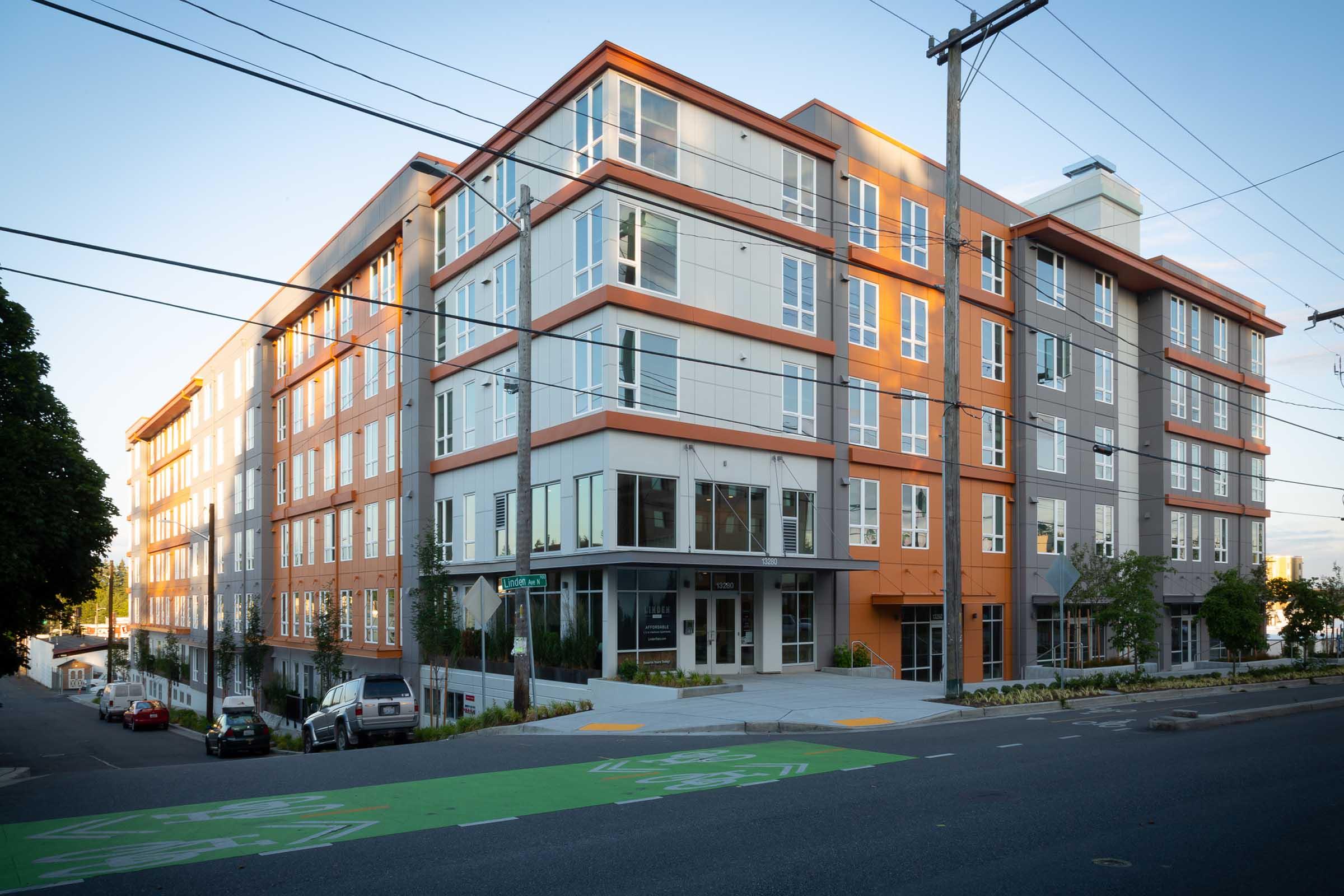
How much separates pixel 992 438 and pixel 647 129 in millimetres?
18540

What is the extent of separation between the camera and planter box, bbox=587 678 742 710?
22516 millimetres

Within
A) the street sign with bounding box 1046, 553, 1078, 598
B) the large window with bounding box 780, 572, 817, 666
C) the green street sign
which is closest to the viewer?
the green street sign

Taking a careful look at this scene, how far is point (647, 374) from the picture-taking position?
1056 inches

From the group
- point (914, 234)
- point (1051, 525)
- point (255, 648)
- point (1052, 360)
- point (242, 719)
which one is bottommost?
point (242, 719)

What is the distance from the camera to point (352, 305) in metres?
43.8

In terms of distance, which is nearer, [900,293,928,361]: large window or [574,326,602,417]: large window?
[574,326,602,417]: large window

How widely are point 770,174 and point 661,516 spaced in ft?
36.3

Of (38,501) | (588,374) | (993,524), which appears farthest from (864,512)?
(38,501)

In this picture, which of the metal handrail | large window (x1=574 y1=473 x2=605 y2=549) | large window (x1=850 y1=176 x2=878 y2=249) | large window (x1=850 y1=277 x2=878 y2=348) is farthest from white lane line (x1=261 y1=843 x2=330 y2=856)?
large window (x1=850 y1=176 x2=878 y2=249)

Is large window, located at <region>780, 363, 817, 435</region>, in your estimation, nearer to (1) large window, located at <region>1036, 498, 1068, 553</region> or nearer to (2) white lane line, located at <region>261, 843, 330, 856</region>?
(1) large window, located at <region>1036, 498, 1068, 553</region>

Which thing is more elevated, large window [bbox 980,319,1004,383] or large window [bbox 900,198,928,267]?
large window [bbox 900,198,928,267]

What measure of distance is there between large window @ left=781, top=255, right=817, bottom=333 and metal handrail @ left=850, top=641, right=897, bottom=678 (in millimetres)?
9980

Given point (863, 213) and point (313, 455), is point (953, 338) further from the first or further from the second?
point (313, 455)

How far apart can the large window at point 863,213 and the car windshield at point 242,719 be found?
2580 centimetres
